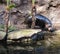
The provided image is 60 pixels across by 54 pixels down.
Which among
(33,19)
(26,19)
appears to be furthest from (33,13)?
(26,19)

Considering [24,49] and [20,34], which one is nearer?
[24,49]

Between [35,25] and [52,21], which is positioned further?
[52,21]

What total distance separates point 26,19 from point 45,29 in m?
1.53

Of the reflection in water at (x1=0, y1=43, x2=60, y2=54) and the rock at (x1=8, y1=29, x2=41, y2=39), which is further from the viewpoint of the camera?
the rock at (x1=8, y1=29, x2=41, y2=39)

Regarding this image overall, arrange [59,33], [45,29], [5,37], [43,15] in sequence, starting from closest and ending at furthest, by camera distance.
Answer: [5,37]
[59,33]
[45,29]
[43,15]

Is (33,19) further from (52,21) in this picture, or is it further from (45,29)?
(52,21)

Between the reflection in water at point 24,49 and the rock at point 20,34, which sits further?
the rock at point 20,34

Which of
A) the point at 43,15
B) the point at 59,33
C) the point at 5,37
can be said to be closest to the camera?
the point at 5,37

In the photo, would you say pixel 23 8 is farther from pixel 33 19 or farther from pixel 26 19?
pixel 33 19

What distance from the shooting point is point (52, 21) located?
1752 centimetres

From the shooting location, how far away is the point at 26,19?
55.0ft

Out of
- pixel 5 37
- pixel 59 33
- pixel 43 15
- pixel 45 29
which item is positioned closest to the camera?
pixel 5 37

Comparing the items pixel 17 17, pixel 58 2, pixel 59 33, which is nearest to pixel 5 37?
pixel 59 33

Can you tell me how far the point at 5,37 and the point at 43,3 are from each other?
17.4 ft
